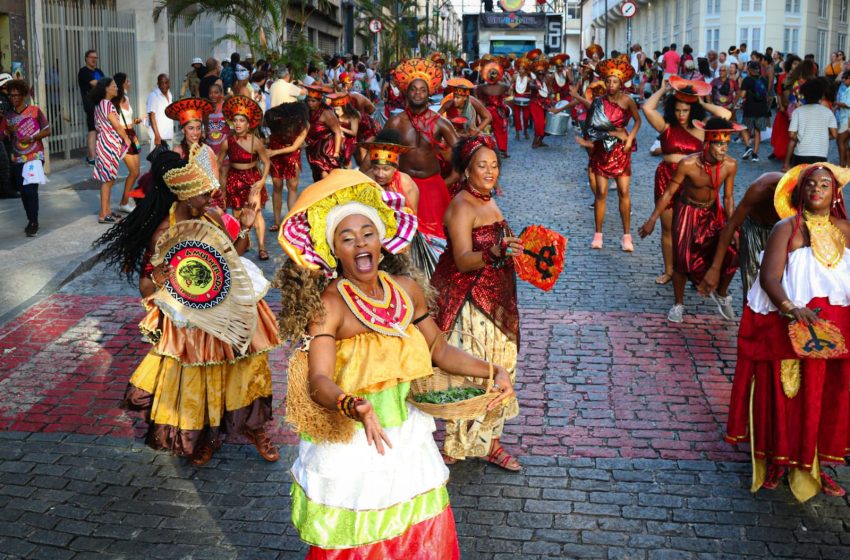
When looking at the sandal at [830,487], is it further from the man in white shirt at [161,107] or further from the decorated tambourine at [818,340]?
the man in white shirt at [161,107]

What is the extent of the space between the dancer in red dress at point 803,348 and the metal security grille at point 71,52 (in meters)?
14.8

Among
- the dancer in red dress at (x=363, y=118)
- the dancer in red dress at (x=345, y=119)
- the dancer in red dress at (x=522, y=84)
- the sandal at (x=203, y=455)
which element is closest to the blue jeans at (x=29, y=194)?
the dancer in red dress at (x=345, y=119)

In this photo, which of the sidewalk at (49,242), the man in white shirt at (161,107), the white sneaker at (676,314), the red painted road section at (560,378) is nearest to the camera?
the red painted road section at (560,378)

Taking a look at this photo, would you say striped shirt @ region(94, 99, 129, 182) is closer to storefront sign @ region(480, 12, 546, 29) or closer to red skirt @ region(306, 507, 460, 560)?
red skirt @ region(306, 507, 460, 560)

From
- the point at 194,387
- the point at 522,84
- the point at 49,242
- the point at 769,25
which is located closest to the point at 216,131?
the point at 49,242

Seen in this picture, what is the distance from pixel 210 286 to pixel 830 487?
3412 millimetres

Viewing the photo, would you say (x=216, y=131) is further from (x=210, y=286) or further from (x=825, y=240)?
(x=825, y=240)

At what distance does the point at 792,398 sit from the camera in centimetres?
499

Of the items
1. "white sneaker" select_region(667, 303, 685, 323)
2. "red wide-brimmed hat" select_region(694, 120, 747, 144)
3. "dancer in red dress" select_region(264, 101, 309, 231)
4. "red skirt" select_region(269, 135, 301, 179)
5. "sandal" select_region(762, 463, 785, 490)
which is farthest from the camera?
"red skirt" select_region(269, 135, 301, 179)

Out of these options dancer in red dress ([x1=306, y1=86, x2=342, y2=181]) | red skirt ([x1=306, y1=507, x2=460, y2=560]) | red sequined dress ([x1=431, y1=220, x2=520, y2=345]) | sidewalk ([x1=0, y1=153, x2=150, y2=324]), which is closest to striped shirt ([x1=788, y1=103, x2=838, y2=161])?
dancer in red dress ([x1=306, y1=86, x2=342, y2=181])

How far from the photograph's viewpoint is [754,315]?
16.8 feet

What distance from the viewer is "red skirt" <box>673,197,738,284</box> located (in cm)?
827

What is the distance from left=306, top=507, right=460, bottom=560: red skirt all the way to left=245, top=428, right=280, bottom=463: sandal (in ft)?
6.82

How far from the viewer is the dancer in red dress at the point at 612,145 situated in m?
11.1
